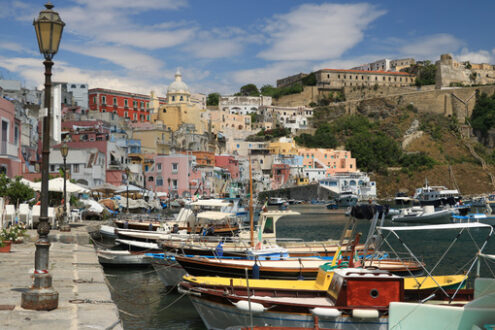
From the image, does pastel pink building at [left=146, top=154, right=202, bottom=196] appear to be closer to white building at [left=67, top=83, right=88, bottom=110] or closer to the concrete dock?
white building at [left=67, top=83, right=88, bottom=110]

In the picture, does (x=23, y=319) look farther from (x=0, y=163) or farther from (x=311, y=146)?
(x=311, y=146)

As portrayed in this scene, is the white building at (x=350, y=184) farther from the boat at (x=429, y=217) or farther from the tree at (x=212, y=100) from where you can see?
the tree at (x=212, y=100)

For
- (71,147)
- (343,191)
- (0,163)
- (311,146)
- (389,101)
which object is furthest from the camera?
(389,101)

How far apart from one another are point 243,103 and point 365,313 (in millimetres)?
123557

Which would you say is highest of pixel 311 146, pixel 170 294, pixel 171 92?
pixel 171 92

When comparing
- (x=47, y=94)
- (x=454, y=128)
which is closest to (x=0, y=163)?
(x=47, y=94)

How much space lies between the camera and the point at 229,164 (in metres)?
91.8

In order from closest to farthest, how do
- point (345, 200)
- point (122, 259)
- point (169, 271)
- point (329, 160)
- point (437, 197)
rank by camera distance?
point (169, 271) → point (122, 259) → point (437, 197) → point (345, 200) → point (329, 160)

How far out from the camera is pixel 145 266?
22.8 m

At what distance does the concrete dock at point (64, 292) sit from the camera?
8.13 meters

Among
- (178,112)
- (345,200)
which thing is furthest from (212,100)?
(345,200)

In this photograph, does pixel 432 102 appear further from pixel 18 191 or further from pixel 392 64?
pixel 18 191

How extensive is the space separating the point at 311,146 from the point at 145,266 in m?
96.6

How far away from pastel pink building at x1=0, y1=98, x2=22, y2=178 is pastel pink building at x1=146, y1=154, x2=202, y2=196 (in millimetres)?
42878
